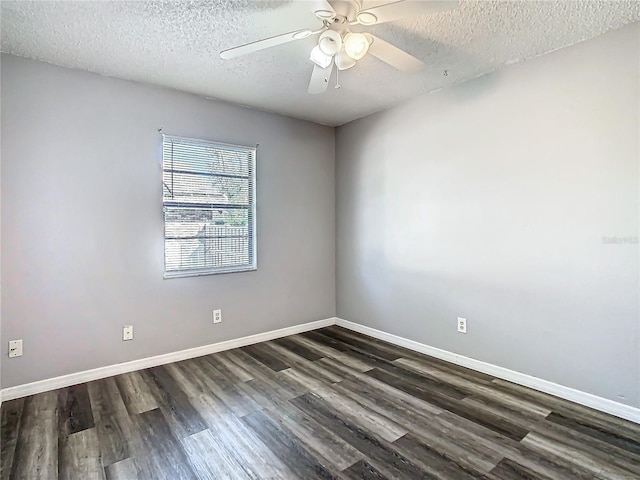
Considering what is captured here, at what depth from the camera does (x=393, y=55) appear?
6.47 feet

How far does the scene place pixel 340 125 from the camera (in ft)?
13.7

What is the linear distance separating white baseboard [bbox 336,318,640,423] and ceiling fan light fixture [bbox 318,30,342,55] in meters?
2.66

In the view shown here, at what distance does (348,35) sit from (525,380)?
2.72 metres

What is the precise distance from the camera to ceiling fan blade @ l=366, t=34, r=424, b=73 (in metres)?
1.86

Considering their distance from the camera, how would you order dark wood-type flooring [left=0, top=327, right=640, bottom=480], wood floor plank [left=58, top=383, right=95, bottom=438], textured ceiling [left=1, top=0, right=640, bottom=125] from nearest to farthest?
dark wood-type flooring [left=0, top=327, right=640, bottom=480] < textured ceiling [left=1, top=0, right=640, bottom=125] < wood floor plank [left=58, top=383, right=95, bottom=438]

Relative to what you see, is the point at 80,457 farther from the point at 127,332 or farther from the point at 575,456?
the point at 575,456

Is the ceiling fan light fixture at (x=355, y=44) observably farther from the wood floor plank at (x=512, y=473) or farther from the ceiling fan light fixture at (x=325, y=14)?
the wood floor plank at (x=512, y=473)

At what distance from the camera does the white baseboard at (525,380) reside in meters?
2.19

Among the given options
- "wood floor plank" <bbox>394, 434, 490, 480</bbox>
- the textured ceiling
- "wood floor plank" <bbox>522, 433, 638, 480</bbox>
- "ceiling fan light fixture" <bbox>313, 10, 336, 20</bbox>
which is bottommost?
"wood floor plank" <bbox>522, 433, 638, 480</bbox>

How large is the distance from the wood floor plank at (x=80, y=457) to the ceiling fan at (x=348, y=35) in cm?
227

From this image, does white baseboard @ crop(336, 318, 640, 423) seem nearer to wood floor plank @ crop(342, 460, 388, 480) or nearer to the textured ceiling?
wood floor plank @ crop(342, 460, 388, 480)

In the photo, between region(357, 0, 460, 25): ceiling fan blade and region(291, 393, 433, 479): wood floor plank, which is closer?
region(357, 0, 460, 25): ceiling fan blade

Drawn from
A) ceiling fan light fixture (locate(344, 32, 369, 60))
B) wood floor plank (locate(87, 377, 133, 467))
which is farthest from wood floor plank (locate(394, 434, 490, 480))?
ceiling fan light fixture (locate(344, 32, 369, 60))

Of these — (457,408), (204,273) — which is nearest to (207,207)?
(204,273)
